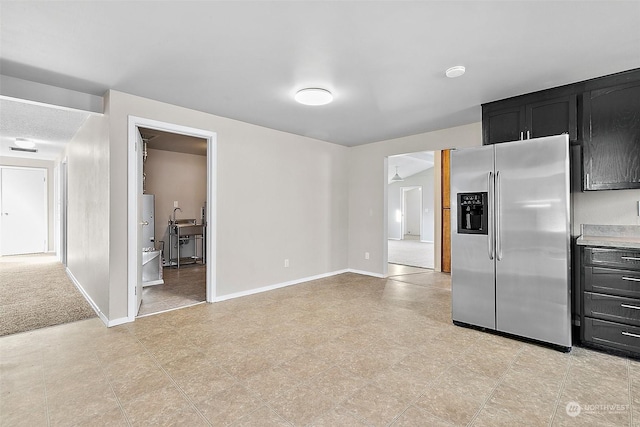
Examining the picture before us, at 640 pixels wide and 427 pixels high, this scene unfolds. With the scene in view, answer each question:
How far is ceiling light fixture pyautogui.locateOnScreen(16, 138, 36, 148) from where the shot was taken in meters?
5.65

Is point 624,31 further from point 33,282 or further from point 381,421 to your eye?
point 33,282

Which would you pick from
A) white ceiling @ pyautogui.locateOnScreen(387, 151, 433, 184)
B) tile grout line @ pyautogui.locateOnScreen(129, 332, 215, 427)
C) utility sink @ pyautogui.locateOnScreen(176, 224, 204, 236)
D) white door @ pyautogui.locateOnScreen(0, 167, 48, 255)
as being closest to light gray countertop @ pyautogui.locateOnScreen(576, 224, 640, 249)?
tile grout line @ pyautogui.locateOnScreen(129, 332, 215, 427)

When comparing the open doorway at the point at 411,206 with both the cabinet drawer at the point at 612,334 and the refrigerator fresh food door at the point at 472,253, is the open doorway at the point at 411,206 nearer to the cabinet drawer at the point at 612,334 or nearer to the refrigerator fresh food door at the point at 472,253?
the refrigerator fresh food door at the point at 472,253

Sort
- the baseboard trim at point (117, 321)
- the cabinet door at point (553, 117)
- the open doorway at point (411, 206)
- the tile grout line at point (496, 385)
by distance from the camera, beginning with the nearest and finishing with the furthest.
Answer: the tile grout line at point (496, 385) → the cabinet door at point (553, 117) → the baseboard trim at point (117, 321) → the open doorway at point (411, 206)

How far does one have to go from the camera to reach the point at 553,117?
3051 millimetres

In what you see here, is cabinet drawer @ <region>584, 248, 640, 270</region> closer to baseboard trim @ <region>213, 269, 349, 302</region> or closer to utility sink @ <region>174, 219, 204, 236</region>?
baseboard trim @ <region>213, 269, 349, 302</region>

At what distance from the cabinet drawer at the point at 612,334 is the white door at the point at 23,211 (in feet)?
35.2

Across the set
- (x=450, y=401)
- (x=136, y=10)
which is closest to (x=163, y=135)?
(x=136, y=10)

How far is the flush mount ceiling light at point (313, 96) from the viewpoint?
3059mm

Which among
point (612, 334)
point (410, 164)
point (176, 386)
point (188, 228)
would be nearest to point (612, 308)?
point (612, 334)

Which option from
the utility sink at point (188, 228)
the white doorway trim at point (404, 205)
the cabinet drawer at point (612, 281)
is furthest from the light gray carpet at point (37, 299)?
the white doorway trim at point (404, 205)

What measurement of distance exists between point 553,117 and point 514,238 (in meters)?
1.27

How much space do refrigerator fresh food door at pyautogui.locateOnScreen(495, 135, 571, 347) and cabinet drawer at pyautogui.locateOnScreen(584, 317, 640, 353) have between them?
23 centimetres

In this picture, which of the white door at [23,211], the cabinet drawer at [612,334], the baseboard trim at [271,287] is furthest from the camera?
the white door at [23,211]
